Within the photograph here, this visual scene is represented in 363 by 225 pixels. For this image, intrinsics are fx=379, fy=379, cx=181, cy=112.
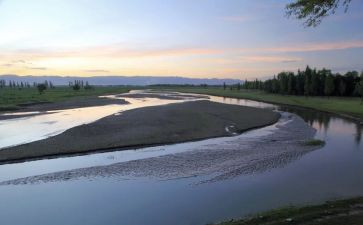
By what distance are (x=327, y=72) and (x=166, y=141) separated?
8703cm

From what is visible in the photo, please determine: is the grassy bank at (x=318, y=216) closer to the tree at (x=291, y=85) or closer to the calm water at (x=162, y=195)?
the calm water at (x=162, y=195)

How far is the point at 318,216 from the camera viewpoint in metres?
12.4

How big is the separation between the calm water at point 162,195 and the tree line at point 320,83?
72745 millimetres

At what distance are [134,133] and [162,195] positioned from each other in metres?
17.0

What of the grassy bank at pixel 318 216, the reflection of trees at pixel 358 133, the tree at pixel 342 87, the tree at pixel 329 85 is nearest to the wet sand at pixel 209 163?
the reflection of trees at pixel 358 133

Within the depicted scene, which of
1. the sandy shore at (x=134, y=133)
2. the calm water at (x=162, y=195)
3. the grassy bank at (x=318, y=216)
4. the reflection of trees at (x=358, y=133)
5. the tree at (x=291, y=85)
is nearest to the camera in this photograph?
the grassy bank at (x=318, y=216)

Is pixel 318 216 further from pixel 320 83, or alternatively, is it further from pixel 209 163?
pixel 320 83

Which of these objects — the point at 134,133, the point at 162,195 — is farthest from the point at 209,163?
the point at 134,133

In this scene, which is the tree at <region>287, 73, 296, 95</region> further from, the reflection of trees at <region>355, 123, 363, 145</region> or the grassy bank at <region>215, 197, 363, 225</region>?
the grassy bank at <region>215, 197, 363, 225</region>

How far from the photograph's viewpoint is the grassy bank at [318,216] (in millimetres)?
11794

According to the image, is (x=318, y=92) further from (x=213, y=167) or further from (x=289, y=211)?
(x=289, y=211)

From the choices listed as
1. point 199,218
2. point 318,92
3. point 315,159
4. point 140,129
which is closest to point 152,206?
point 199,218

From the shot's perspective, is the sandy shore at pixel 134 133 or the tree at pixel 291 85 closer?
the sandy shore at pixel 134 133

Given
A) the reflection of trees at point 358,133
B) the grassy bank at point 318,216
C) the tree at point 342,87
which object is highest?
the tree at point 342,87
